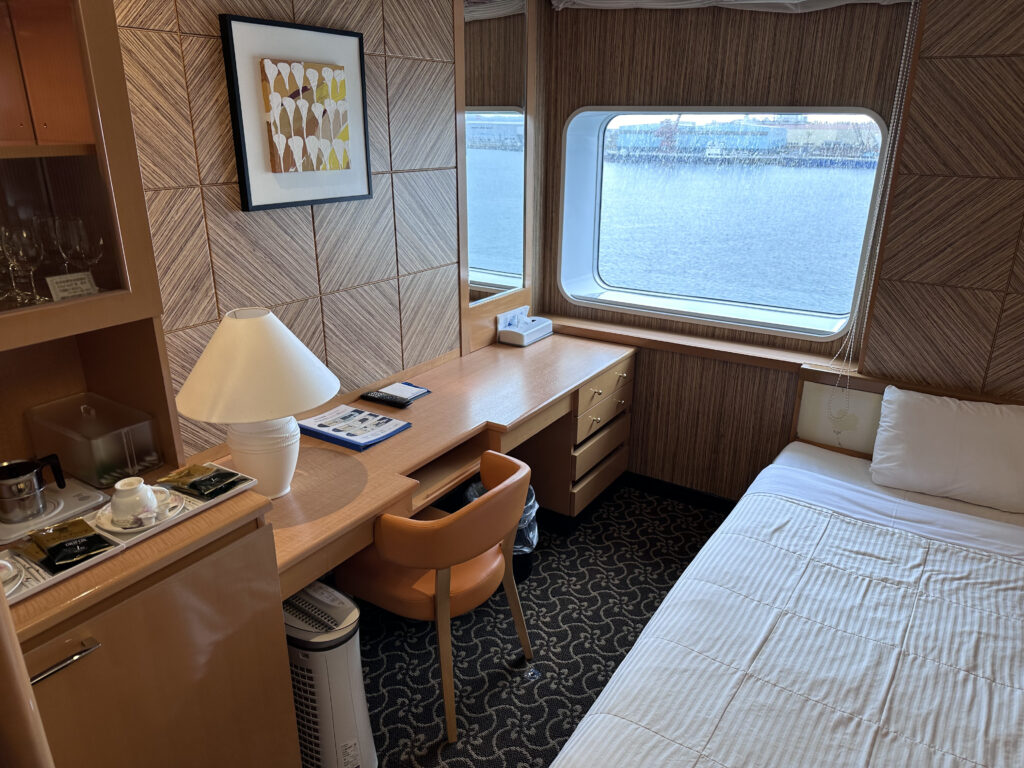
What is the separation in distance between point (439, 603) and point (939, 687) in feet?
4.20

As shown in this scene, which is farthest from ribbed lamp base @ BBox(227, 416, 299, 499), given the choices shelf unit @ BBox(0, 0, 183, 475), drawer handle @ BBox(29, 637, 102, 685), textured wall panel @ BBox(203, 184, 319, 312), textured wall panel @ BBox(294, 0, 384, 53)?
textured wall panel @ BBox(294, 0, 384, 53)

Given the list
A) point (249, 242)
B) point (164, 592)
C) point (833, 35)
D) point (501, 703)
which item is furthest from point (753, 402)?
point (164, 592)

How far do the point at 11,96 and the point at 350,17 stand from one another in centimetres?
123

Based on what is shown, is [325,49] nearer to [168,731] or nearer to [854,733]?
[168,731]

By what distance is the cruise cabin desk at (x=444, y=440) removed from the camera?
1.84 m

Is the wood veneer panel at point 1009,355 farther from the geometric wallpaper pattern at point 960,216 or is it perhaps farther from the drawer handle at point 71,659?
the drawer handle at point 71,659

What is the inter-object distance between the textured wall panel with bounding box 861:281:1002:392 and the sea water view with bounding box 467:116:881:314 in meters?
0.38

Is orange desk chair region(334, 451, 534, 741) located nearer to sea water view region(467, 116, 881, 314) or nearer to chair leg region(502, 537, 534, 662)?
chair leg region(502, 537, 534, 662)

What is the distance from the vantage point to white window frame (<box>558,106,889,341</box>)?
3.08 metres

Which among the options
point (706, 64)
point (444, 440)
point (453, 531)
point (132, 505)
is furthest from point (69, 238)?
point (706, 64)

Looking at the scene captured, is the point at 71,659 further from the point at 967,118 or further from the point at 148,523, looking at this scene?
the point at 967,118

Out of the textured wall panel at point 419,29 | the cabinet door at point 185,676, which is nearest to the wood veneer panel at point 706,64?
the textured wall panel at point 419,29

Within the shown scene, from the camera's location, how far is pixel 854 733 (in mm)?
1536

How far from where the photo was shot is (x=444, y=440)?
7.66 feet
